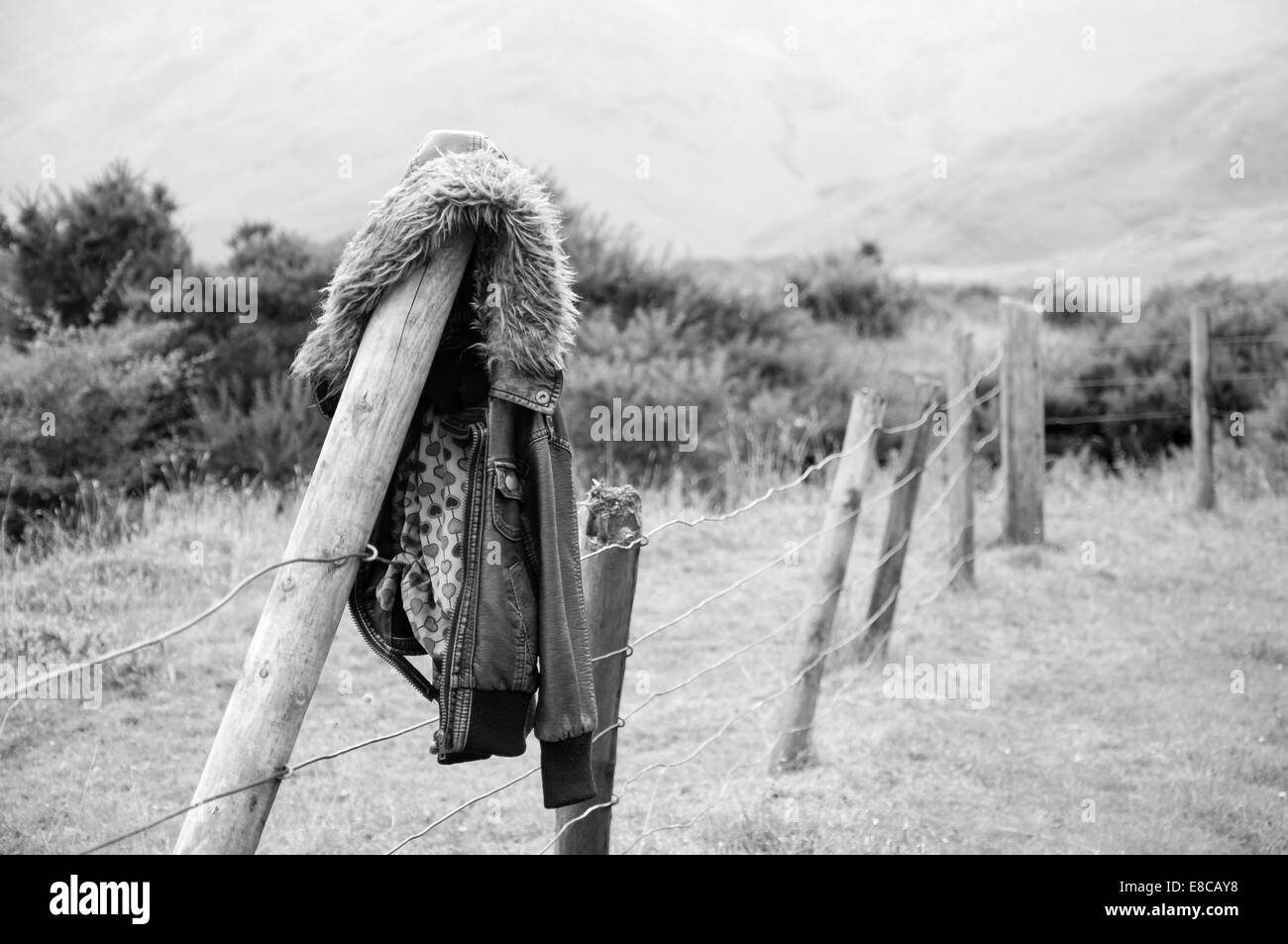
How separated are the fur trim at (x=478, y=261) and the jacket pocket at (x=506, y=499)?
8.2 inches

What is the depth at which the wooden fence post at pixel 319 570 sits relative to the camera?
1905 millimetres

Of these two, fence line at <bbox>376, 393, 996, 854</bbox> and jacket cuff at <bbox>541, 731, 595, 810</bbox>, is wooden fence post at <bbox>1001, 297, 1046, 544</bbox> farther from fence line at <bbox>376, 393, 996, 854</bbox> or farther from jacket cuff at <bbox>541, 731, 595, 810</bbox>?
jacket cuff at <bbox>541, 731, 595, 810</bbox>

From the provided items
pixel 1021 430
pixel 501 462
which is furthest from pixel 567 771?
pixel 1021 430

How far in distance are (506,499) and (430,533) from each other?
314 mm

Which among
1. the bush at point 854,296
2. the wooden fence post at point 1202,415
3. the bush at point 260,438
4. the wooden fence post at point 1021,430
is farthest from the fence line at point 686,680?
the bush at point 854,296

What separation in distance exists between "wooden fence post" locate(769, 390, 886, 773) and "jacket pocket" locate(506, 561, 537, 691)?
2.72 meters

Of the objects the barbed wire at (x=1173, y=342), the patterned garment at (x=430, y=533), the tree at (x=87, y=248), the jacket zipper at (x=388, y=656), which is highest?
the tree at (x=87, y=248)

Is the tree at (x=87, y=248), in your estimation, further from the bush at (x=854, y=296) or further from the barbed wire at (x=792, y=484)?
the bush at (x=854, y=296)

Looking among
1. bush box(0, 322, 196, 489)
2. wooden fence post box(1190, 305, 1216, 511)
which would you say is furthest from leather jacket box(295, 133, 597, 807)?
wooden fence post box(1190, 305, 1216, 511)

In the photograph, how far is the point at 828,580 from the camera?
4902 millimetres

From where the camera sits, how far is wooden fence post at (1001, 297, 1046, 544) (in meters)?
8.36

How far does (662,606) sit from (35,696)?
12.2ft
